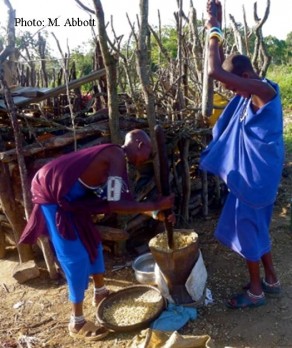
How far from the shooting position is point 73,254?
2939mm

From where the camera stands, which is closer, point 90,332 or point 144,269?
point 90,332

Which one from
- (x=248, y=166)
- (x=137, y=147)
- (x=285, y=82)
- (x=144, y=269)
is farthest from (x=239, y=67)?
(x=285, y=82)

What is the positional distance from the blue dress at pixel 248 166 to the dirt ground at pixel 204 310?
47 cm

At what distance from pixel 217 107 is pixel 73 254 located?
7.85 ft

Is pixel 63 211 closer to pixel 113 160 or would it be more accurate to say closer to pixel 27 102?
pixel 113 160

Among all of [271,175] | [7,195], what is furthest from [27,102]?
[271,175]

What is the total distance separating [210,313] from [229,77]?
174 cm

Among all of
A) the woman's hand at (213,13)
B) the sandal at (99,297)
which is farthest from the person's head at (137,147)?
the sandal at (99,297)

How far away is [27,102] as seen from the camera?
3848 mm

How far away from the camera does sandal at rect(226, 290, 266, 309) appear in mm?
3166

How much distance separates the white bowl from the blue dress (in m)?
0.69

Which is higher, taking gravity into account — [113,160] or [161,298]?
[113,160]

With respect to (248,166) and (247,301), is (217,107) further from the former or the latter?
(247,301)

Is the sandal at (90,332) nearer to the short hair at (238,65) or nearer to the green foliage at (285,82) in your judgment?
the short hair at (238,65)
